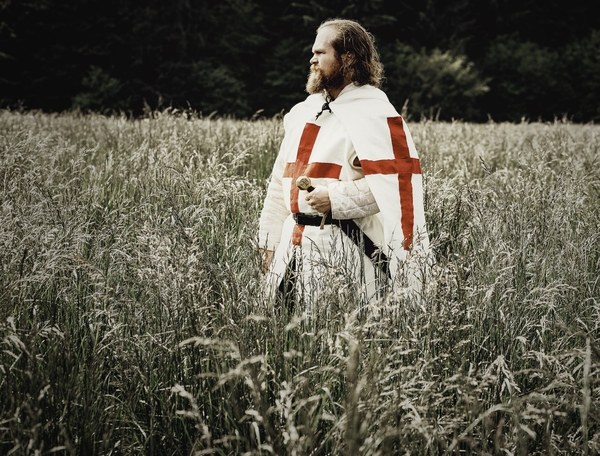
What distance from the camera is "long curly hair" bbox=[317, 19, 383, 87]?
252cm

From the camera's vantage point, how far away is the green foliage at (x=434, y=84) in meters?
27.4

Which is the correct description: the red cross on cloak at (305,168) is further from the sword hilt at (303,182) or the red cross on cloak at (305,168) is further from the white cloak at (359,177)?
the sword hilt at (303,182)

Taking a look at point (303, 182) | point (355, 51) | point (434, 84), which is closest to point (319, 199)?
point (303, 182)

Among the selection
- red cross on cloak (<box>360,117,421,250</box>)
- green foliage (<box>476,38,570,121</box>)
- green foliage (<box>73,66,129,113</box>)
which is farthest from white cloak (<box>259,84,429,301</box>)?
green foliage (<box>476,38,570,121</box>)

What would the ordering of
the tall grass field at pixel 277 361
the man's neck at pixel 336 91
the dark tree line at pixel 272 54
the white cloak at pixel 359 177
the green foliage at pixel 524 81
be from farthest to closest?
the green foliage at pixel 524 81, the dark tree line at pixel 272 54, the man's neck at pixel 336 91, the white cloak at pixel 359 177, the tall grass field at pixel 277 361

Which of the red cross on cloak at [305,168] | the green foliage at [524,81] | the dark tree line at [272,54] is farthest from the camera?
the green foliage at [524,81]

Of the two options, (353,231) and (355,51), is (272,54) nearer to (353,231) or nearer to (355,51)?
(355,51)

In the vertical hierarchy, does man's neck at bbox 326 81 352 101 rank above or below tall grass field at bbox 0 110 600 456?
above

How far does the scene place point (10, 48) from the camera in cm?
2361

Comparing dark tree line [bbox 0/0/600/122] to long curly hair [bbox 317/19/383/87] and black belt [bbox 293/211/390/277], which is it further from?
black belt [bbox 293/211/390/277]

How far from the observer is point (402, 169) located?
7.88ft

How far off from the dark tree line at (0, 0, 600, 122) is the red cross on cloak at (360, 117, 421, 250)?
22329 millimetres

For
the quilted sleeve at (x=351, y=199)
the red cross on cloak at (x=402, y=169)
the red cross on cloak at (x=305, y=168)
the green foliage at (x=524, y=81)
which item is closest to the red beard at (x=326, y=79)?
the red cross on cloak at (x=305, y=168)

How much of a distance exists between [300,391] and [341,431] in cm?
18
